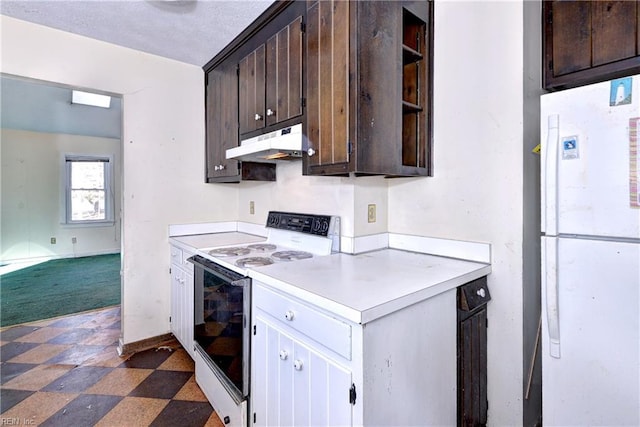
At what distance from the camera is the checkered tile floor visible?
5.70 feet

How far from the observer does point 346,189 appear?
1835mm

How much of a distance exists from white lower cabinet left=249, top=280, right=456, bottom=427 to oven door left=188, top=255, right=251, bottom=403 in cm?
6

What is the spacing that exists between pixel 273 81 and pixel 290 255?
1.07m

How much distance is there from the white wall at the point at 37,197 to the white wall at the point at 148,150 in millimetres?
4726

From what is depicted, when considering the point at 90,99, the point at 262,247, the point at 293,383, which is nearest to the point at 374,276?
the point at 293,383

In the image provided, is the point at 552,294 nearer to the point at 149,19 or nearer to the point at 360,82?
the point at 360,82

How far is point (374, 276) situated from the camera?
4.33ft

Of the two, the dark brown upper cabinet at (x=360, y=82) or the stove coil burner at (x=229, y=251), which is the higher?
the dark brown upper cabinet at (x=360, y=82)

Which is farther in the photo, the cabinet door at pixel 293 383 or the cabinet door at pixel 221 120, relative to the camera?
the cabinet door at pixel 221 120

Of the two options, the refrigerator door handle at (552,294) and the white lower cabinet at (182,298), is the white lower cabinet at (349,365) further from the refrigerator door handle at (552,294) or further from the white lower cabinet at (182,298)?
the white lower cabinet at (182,298)

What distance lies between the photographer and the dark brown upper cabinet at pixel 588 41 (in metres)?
1.30

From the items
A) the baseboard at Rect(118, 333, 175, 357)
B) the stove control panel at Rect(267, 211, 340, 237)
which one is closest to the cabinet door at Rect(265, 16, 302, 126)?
the stove control panel at Rect(267, 211, 340, 237)

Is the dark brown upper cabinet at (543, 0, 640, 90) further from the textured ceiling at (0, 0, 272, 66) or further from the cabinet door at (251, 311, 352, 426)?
the cabinet door at (251, 311, 352, 426)

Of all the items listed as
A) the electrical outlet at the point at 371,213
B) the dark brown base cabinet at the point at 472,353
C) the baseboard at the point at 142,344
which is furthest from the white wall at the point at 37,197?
the dark brown base cabinet at the point at 472,353
